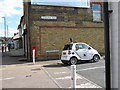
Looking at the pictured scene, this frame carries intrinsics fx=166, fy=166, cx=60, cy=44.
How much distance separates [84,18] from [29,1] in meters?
6.15

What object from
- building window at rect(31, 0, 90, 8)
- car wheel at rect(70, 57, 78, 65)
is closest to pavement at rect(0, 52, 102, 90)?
car wheel at rect(70, 57, 78, 65)

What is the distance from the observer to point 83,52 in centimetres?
1290

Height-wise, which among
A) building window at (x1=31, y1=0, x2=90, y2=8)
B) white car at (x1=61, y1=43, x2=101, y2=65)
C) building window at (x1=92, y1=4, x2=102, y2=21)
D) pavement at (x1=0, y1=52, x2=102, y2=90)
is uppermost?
building window at (x1=31, y1=0, x2=90, y2=8)

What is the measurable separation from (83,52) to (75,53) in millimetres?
723

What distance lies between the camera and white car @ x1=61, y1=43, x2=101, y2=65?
1239 cm

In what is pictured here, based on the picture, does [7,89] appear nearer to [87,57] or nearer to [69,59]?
[69,59]

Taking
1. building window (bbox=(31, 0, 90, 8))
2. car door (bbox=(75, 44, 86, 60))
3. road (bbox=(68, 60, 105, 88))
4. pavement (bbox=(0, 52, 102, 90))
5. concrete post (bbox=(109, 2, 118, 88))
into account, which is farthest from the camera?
building window (bbox=(31, 0, 90, 8))

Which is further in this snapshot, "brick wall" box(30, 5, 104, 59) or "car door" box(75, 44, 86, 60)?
"brick wall" box(30, 5, 104, 59)

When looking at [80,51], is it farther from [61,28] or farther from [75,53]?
[61,28]

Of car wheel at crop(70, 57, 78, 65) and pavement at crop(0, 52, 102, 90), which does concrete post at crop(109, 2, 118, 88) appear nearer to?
pavement at crop(0, 52, 102, 90)

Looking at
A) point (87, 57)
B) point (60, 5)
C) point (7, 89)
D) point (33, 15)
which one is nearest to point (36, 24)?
point (33, 15)

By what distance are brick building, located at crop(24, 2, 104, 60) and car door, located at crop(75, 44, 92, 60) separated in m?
4.69

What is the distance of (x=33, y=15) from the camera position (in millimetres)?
16719

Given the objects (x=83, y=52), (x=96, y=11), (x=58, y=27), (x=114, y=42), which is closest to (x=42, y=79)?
(x=114, y=42)
